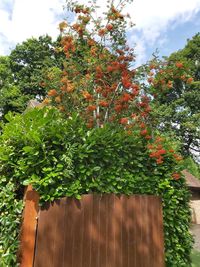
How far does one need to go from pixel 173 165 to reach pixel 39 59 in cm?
2569

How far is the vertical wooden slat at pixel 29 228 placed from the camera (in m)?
3.65

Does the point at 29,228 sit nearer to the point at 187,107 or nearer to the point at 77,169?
the point at 77,169

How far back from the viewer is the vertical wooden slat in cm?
365

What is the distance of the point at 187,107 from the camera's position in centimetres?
2578

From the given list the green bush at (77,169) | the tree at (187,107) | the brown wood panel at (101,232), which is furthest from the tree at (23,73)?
the brown wood panel at (101,232)

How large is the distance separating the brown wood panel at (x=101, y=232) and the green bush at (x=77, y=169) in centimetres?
18

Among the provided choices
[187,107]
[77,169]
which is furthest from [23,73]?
[77,169]

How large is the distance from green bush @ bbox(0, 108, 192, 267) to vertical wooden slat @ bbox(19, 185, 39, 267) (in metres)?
0.11

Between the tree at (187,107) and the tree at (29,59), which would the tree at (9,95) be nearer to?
the tree at (29,59)

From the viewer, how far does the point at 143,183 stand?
4707mm

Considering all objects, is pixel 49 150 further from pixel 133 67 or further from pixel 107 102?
pixel 133 67

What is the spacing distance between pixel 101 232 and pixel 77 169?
1.06 metres

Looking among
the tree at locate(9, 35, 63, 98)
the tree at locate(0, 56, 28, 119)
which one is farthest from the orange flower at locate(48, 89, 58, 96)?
the tree at locate(9, 35, 63, 98)

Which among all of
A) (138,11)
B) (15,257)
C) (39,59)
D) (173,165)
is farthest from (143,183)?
(39,59)
